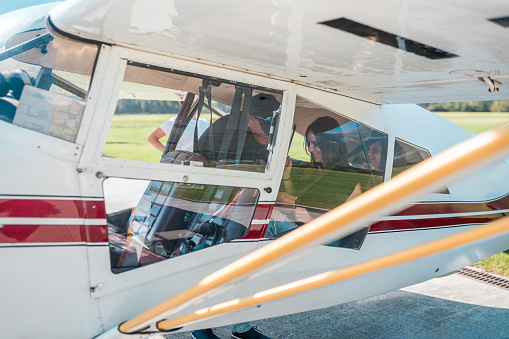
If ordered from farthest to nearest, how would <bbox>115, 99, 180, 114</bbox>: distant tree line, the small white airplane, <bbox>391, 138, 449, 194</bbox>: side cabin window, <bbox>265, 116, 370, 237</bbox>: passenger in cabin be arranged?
<bbox>391, 138, 449, 194</bbox>: side cabin window < <bbox>265, 116, 370, 237</bbox>: passenger in cabin < <bbox>115, 99, 180, 114</bbox>: distant tree line < the small white airplane

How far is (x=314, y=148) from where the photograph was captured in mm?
2926

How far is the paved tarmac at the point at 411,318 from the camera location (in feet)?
12.0

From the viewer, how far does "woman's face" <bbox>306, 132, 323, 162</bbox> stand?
289cm

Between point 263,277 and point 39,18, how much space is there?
1.83 m

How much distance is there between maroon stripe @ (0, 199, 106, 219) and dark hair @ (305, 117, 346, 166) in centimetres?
135

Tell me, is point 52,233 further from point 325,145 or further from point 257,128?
point 325,145

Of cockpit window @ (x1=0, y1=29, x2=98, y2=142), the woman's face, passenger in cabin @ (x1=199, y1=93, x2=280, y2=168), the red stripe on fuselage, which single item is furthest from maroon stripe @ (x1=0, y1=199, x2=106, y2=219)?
the woman's face

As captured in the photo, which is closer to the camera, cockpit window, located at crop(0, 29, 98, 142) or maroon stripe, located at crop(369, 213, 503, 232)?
cockpit window, located at crop(0, 29, 98, 142)

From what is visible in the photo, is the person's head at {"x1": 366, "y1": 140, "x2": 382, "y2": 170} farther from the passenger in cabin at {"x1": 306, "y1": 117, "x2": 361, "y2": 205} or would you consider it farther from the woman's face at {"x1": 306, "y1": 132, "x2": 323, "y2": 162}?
the woman's face at {"x1": 306, "y1": 132, "x2": 323, "y2": 162}

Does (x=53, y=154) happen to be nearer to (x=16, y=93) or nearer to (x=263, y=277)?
(x=16, y=93)

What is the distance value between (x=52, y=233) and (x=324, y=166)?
1.68 metres

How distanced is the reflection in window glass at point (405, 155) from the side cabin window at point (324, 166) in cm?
12

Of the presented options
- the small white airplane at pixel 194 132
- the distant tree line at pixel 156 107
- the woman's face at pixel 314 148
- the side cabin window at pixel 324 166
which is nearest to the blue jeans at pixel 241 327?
the small white airplane at pixel 194 132

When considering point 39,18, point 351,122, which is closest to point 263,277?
point 351,122
